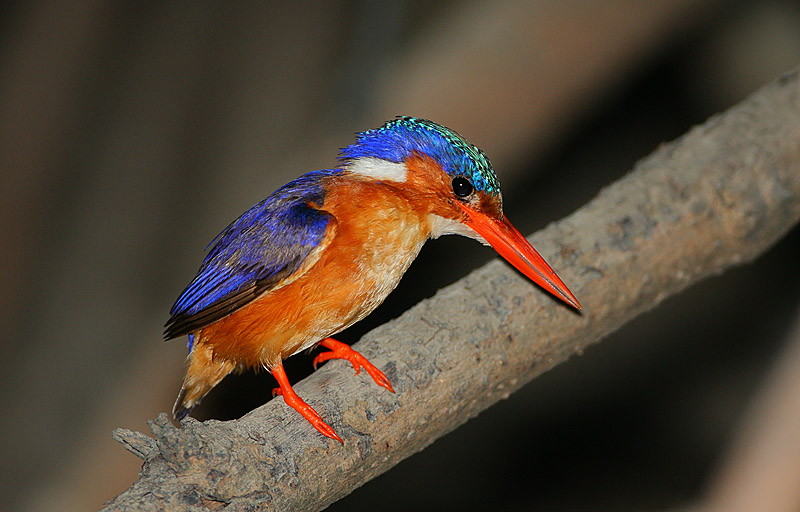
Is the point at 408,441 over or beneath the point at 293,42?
beneath

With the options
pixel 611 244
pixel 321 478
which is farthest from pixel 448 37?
pixel 321 478

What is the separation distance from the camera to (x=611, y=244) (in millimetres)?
2676

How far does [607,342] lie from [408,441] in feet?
10.0

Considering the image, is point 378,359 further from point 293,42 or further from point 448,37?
point 293,42

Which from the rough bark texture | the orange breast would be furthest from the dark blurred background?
the orange breast

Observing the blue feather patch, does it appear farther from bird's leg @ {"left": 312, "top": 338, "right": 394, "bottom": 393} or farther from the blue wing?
bird's leg @ {"left": 312, "top": 338, "right": 394, "bottom": 393}

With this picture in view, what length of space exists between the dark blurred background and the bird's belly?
102cm

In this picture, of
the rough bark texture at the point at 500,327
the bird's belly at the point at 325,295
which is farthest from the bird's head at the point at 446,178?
the rough bark texture at the point at 500,327

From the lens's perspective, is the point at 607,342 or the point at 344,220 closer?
the point at 344,220

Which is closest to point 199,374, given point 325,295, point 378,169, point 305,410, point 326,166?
point 305,410

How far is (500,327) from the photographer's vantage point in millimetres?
2453

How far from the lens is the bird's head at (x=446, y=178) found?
6.96 ft

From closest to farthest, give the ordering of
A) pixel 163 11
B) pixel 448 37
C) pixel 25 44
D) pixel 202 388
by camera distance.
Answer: pixel 202 388
pixel 448 37
pixel 25 44
pixel 163 11

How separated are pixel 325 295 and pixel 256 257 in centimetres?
22
